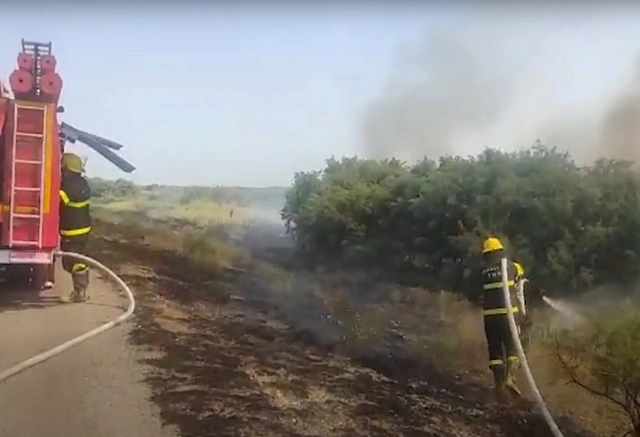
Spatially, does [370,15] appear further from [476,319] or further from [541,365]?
[541,365]

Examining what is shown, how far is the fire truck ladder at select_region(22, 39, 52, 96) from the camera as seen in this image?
2.26 m

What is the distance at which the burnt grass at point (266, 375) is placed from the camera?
7.30ft

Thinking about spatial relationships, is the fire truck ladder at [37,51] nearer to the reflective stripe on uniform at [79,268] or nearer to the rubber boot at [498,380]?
the reflective stripe on uniform at [79,268]

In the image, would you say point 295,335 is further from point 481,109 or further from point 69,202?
point 481,109

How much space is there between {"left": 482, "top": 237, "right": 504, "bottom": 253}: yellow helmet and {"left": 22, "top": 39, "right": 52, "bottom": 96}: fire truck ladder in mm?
1455

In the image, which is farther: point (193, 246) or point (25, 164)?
point (193, 246)

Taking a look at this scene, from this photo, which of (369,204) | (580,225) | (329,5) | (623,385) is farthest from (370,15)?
(623,385)

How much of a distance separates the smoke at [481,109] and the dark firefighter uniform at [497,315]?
351mm

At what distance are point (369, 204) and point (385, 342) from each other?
437 mm

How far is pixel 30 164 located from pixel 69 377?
25.4 inches

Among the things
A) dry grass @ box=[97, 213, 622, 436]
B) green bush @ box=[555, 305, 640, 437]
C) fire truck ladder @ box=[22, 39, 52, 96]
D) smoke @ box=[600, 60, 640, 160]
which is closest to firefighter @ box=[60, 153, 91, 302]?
dry grass @ box=[97, 213, 622, 436]

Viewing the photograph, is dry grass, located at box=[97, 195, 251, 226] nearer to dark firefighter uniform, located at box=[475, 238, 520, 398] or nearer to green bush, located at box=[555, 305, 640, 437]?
dark firefighter uniform, located at box=[475, 238, 520, 398]

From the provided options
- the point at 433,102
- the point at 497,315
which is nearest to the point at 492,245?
the point at 497,315

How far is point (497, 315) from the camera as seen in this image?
2.34m
